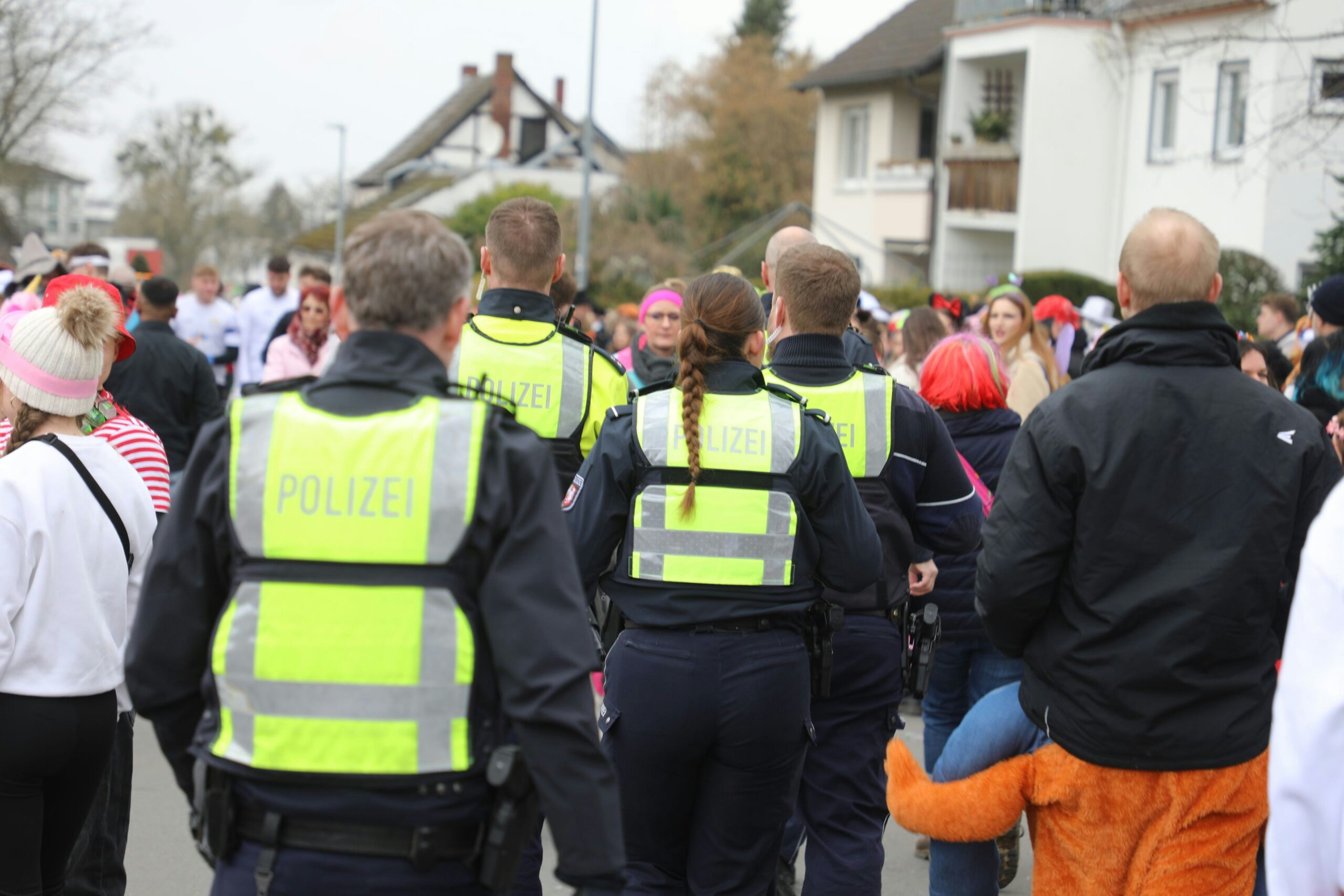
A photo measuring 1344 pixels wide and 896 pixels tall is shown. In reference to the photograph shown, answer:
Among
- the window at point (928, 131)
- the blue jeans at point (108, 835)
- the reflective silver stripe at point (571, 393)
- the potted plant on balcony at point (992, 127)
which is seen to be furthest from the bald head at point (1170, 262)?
the window at point (928, 131)

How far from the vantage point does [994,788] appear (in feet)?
12.2

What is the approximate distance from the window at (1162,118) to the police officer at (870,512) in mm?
22920

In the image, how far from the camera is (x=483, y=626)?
98.6 inches

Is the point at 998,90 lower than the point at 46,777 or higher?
higher

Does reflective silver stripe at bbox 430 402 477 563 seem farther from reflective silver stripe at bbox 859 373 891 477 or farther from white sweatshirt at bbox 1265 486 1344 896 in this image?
reflective silver stripe at bbox 859 373 891 477

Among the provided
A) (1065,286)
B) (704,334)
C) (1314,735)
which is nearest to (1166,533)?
(1314,735)

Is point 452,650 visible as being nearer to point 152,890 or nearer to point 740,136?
point 152,890

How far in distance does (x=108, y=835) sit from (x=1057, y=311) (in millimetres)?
8211

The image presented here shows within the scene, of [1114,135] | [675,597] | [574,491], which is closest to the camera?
[675,597]

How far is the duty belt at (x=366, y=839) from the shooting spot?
2438 millimetres

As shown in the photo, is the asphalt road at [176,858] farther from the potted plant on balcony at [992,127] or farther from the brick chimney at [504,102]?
the brick chimney at [504,102]

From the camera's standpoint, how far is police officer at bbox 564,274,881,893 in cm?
367

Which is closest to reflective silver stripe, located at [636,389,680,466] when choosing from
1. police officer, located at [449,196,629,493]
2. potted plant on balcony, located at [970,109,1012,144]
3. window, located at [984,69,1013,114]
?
police officer, located at [449,196,629,493]

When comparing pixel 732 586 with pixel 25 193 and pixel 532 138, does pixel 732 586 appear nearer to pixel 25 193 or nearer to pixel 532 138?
pixel 25 193
